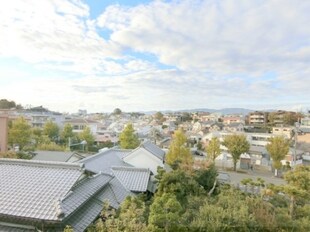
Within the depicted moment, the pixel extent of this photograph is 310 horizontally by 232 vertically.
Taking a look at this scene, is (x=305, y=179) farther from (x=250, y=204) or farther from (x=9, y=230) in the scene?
(x=9, y=230)

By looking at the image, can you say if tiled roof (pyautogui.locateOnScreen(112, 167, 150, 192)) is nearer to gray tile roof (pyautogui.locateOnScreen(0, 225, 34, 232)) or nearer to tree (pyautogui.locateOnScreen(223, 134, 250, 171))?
gray tile roof (pyautogui.locateOnScreen(0, 225, 34, 232))

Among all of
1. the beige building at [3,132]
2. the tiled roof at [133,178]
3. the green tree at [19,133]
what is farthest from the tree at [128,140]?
the tiled roof at [133,178]

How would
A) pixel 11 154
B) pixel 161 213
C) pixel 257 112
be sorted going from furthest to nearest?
1. pixel 257 112
2. pixel 11 154
3. pixel 161 213

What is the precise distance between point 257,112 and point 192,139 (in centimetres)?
3160

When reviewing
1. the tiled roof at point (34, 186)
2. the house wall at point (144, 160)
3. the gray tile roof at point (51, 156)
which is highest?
the tiled roof at point (34, 186)

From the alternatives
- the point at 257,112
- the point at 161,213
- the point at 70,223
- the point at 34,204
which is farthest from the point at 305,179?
the point at 257,112

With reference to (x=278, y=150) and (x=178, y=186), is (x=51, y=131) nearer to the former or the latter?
(x=278, y=150)

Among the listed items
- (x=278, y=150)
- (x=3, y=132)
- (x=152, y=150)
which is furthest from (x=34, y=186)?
(x=278, y=150)

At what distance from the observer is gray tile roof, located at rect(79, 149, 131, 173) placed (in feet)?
47.2

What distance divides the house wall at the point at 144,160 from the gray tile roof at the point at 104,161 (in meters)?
0.65

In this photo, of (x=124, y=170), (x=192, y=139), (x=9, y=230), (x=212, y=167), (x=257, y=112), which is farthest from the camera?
(x=257, y=112)

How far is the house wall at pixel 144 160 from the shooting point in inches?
708

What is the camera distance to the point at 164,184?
11.6 metres

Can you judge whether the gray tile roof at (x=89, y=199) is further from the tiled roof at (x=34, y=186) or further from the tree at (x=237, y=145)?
the tree at (x=237, y=145)
